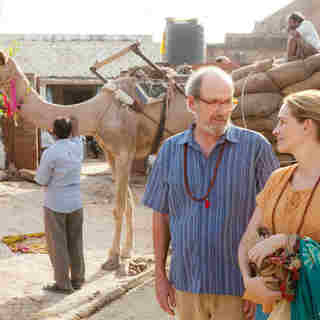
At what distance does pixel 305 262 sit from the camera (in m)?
2.06

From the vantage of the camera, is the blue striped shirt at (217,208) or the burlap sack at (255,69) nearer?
the blue striped shirt at (217,208)

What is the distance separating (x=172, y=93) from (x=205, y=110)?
466 centimetres

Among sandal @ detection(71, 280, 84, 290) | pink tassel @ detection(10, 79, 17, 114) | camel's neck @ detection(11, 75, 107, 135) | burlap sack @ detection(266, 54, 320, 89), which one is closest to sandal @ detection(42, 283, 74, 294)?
sandal @ detection(71, 280, 84, 290)

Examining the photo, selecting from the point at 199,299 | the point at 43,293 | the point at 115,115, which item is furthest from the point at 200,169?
the point at 115,115

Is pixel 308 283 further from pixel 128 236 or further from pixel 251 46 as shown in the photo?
pixel 251 46

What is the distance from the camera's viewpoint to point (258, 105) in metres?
7.41

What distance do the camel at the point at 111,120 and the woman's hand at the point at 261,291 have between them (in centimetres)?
451

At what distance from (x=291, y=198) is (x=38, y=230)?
7.48 metres

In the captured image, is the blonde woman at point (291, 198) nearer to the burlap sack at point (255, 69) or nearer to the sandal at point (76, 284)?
the sandal at point (76, 284)

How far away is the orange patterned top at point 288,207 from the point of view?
85.7 inches

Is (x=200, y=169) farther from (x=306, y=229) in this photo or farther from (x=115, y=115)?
(x=115, y=115)

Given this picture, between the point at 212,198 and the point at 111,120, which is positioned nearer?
the point at 212,198

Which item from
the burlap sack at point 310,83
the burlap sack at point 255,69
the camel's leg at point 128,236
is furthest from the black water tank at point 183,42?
the camel's leg at point 128,236

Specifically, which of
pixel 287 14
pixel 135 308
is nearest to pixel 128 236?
pixel 135 308
